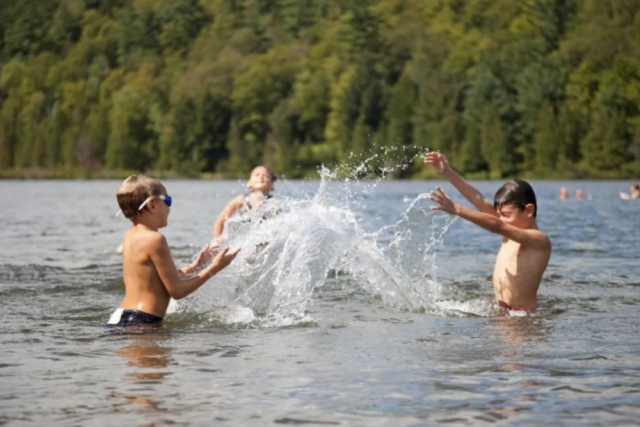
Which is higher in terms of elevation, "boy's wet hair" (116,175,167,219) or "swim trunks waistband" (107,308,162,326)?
"boy's wet hair" (116,175,167,219)

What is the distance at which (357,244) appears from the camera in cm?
1188

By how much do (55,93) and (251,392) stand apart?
176957mm

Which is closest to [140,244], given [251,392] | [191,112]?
[251,392]

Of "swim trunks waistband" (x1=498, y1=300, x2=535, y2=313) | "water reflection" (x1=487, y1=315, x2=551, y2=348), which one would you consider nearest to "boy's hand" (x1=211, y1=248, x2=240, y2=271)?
"water reflection" (x1=487, y1=315, x2=551, y2=348)

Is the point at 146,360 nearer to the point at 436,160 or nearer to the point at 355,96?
the point at 436,160

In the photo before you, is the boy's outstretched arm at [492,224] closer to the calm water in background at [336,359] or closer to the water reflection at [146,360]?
the calm water in background at [336,359]

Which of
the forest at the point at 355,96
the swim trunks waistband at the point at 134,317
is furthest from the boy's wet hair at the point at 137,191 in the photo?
the forest at the point at 355,96

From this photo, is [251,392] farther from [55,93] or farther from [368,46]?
[55,93]

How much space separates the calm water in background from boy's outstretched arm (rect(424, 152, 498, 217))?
104 centimetres

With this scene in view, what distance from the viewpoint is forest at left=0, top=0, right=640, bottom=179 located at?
359 ft

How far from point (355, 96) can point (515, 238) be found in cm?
12511

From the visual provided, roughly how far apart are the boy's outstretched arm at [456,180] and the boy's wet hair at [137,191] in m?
2.28

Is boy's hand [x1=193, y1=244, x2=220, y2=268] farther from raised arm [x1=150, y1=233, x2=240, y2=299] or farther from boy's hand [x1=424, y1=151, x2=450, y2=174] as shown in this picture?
boy's hand [x1=424, y1=151, x2=450, y2=174]

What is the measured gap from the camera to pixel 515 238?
10117 mm
